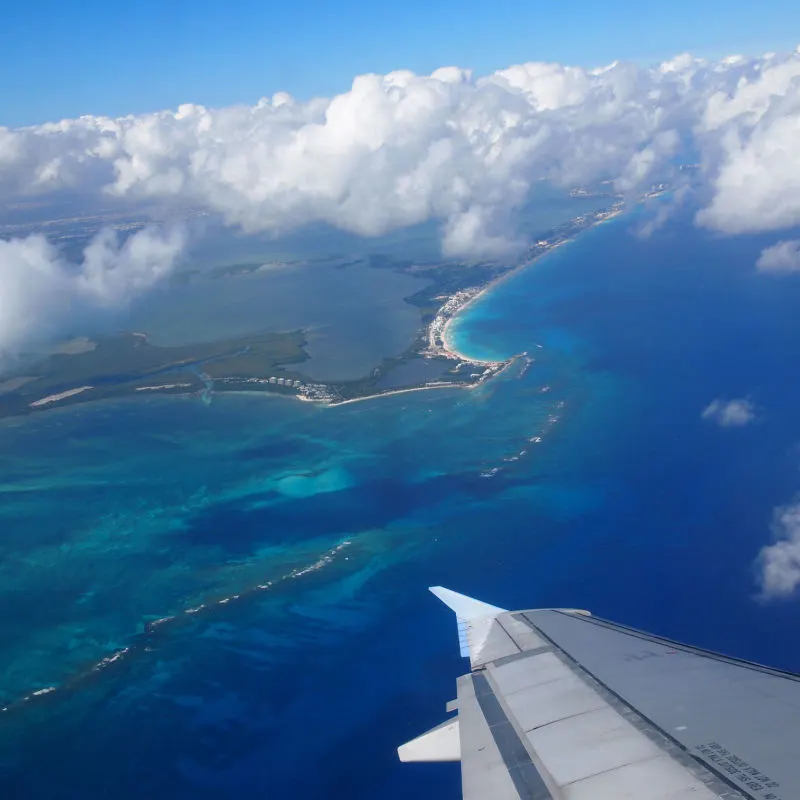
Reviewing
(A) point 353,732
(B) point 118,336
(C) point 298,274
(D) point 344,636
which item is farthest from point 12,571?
(C) point 298,274

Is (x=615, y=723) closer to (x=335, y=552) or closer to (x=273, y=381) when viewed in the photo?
(x=335, y=552)

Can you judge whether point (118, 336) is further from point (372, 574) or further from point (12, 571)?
point (372, 574)

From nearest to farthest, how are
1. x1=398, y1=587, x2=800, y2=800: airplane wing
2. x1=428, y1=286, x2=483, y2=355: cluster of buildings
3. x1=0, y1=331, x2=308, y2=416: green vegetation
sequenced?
x1=398, y1=587, x2=800, y2=800: airplane wing → x1=0, y1=331, x2=308, y2=416: green vegetation → x1=428, y1=286, x2=483, y2=355: cluster of buildings

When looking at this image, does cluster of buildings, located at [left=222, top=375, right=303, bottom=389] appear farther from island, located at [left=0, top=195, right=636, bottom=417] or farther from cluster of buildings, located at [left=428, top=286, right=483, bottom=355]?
cluster of buildings, located at [left=428, top=286, right=483, bottom=355]

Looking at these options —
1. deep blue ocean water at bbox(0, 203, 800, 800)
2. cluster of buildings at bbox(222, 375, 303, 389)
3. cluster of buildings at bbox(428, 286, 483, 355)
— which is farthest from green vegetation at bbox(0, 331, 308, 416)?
cluster of buildings at bbox(428, 286, 483, 355)

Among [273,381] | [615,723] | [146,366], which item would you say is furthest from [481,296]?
[615,723]

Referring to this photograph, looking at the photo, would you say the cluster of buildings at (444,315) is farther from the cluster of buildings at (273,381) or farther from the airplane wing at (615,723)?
the airplane wing at (615,723)
